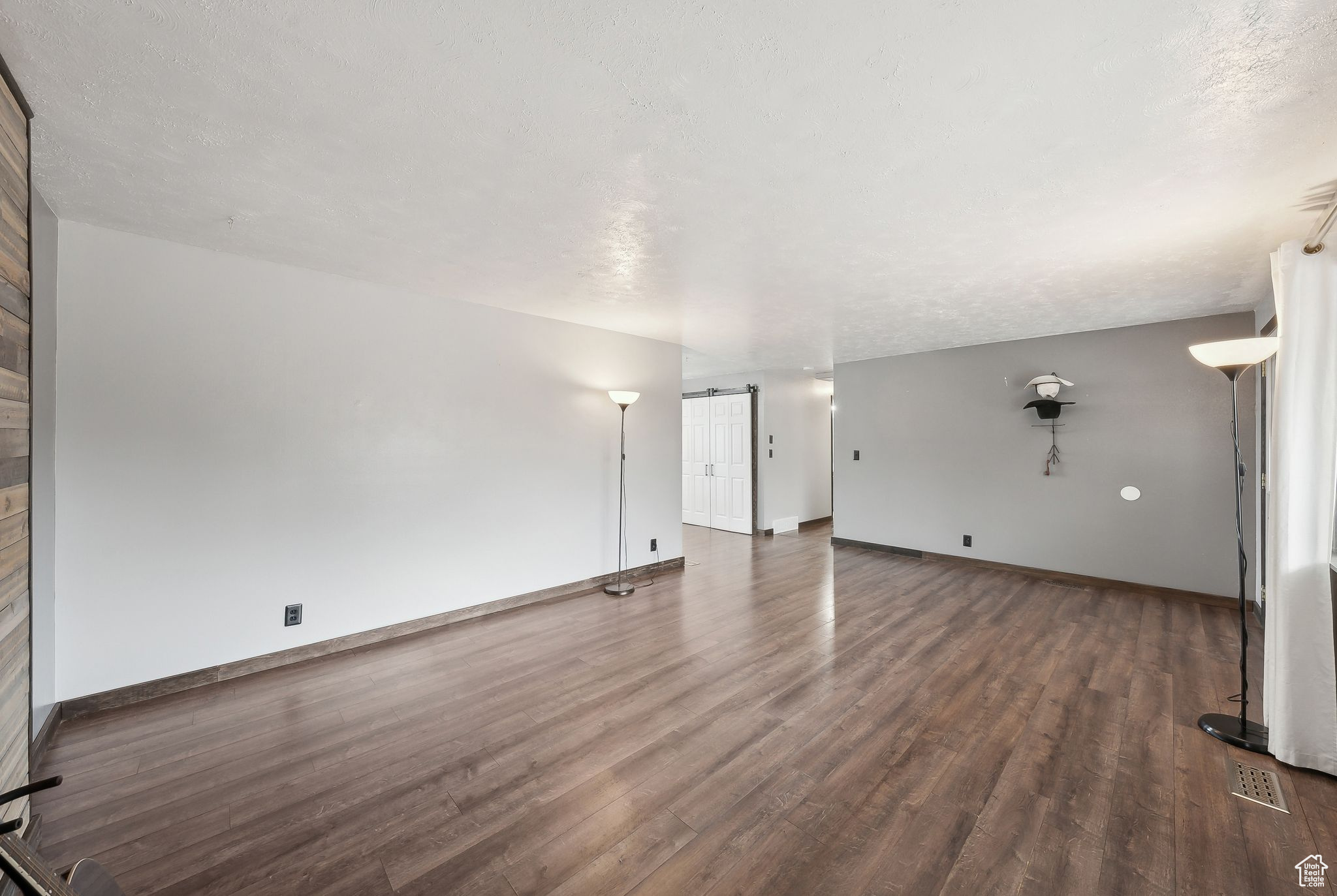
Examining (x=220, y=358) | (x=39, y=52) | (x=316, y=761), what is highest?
(x=39, y=52)

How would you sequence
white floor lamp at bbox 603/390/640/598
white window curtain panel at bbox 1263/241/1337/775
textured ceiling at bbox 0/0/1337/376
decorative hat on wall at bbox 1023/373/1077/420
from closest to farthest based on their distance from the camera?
textured ceiling at bbox 0/0/1337/376 → white window curtain panel at bbox 1263/241/1337/775 → decorative hat on wall at bbox 1023/373/1077/420 → white floor lamp at bbox 603/390/640/598

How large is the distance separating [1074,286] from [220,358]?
5476 millimetres

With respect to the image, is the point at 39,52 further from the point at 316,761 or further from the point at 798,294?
the point at 798,294

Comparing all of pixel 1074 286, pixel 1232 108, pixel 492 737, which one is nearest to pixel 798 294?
pixel 1074 286

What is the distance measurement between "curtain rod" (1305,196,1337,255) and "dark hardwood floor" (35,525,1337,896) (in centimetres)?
220

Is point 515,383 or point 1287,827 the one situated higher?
point 515,383

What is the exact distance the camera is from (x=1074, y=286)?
11.8 ft

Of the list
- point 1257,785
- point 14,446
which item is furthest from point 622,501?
point 1257,785

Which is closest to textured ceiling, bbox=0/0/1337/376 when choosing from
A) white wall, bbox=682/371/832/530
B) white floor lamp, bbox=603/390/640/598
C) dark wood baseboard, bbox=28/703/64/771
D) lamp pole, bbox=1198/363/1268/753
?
lamp pole, bbox=1198/363/1268/753

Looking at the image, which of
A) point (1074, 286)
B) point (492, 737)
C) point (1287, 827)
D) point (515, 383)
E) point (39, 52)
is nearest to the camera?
point (39, 52)

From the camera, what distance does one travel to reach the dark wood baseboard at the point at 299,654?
267 centimetres

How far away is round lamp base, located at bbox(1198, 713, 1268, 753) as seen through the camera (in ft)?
7.62

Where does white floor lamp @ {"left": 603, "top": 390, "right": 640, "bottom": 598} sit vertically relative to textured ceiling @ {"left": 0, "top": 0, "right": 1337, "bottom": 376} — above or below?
below

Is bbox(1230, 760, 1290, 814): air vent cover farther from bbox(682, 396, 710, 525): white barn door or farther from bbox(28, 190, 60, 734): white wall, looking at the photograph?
bbox(682, 396, 710, 525): white barn door
